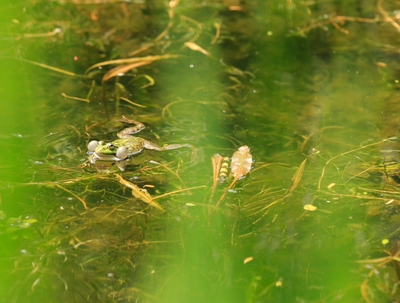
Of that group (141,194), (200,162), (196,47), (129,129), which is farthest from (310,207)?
(196,47)

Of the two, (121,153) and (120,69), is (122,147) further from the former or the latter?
(120,69)

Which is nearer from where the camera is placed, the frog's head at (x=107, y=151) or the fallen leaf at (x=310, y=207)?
the fallen leaf at (x=310, y=207)

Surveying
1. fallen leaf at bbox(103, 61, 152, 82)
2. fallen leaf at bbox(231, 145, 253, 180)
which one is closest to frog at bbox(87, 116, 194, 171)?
fallen leaf at bbox(231, 145, 253, 180)

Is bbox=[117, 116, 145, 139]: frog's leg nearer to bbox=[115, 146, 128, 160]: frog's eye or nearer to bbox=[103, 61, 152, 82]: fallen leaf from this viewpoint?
bbox=[115, 146, 128, 160]: frog's eye

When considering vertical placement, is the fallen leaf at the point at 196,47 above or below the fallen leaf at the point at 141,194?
above

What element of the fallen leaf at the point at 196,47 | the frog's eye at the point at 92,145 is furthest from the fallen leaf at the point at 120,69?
the frog's eye at the point at 92,145

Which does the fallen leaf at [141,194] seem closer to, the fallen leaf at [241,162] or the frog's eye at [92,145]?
the frog's eye at [92,145]

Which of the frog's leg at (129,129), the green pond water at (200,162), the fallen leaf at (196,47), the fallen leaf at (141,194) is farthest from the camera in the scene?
the fallen leaf at (196,47)
